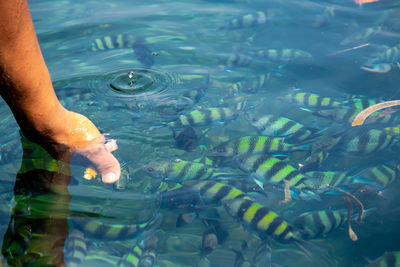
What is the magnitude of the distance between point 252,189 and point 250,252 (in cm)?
65

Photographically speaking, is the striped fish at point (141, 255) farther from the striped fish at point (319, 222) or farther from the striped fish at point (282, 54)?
the striped fish at point (282, 54)

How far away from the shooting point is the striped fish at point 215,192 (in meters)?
3.02

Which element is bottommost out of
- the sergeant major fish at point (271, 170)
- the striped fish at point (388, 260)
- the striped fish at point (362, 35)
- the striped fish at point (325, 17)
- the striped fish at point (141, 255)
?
the striped fish at point (388, 260)

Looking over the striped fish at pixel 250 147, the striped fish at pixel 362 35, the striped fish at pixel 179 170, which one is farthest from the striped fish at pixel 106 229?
the striped fish at pixel 362 35

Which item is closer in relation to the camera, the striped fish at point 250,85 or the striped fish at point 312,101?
the striped fish at point 312,101

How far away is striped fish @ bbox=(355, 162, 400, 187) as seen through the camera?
3.21m

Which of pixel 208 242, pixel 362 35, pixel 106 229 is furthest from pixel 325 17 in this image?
pixel 106 229

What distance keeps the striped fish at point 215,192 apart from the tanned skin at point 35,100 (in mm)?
720

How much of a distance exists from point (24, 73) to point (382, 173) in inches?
119

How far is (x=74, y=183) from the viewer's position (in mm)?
3088

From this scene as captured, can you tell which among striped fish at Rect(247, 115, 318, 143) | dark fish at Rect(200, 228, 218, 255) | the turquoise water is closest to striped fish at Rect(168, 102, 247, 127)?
the turquoise water

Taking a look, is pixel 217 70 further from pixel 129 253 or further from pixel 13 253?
pixel 13 253

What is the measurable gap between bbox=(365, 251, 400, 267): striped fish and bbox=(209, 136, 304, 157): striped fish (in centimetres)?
135

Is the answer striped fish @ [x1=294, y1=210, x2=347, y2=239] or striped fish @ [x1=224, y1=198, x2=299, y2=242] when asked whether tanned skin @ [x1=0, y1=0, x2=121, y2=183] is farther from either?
striped fish @ [x1=294, y1=210, x2=347, y2=239]
